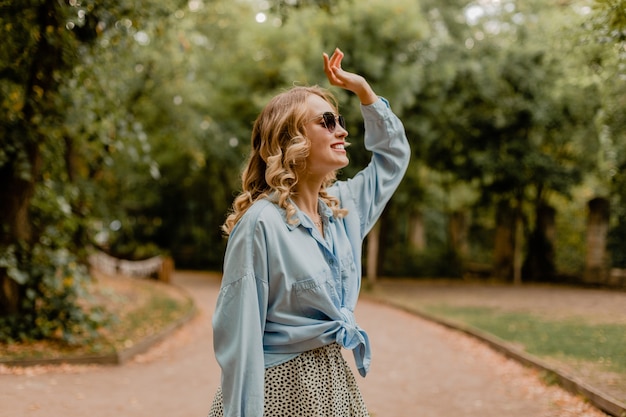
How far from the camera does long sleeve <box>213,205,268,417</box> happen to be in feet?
6.96

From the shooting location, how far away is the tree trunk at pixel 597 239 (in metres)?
20.2

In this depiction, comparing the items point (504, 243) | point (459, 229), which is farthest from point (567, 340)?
point (459, 229)

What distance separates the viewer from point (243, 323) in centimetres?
214

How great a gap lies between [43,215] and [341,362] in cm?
782

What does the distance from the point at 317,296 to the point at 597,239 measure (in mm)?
20188

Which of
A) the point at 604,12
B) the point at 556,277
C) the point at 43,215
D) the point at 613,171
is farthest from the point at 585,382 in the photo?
the point at 556,277

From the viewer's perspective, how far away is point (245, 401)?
2125 millimetres

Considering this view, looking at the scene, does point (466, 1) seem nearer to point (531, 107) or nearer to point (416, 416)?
point (531, 107)

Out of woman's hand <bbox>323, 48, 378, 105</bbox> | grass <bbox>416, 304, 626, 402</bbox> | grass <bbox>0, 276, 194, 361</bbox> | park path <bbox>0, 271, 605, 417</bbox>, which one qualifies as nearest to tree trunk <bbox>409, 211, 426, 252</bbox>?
grass <bbox>0, 276, 194, 361</bbox>

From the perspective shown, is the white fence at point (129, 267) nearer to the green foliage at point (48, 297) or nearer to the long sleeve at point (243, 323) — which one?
the green foliage at point (48, 297)

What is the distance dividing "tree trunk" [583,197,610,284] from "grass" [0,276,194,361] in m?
12.1

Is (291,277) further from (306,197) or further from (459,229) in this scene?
(459,229)

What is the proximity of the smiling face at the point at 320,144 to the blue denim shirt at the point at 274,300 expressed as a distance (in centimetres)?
21

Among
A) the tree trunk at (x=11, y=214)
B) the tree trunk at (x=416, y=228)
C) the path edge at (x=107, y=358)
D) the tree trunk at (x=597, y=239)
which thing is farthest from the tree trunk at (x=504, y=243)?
the tree trunk at (x=11, y=214)
